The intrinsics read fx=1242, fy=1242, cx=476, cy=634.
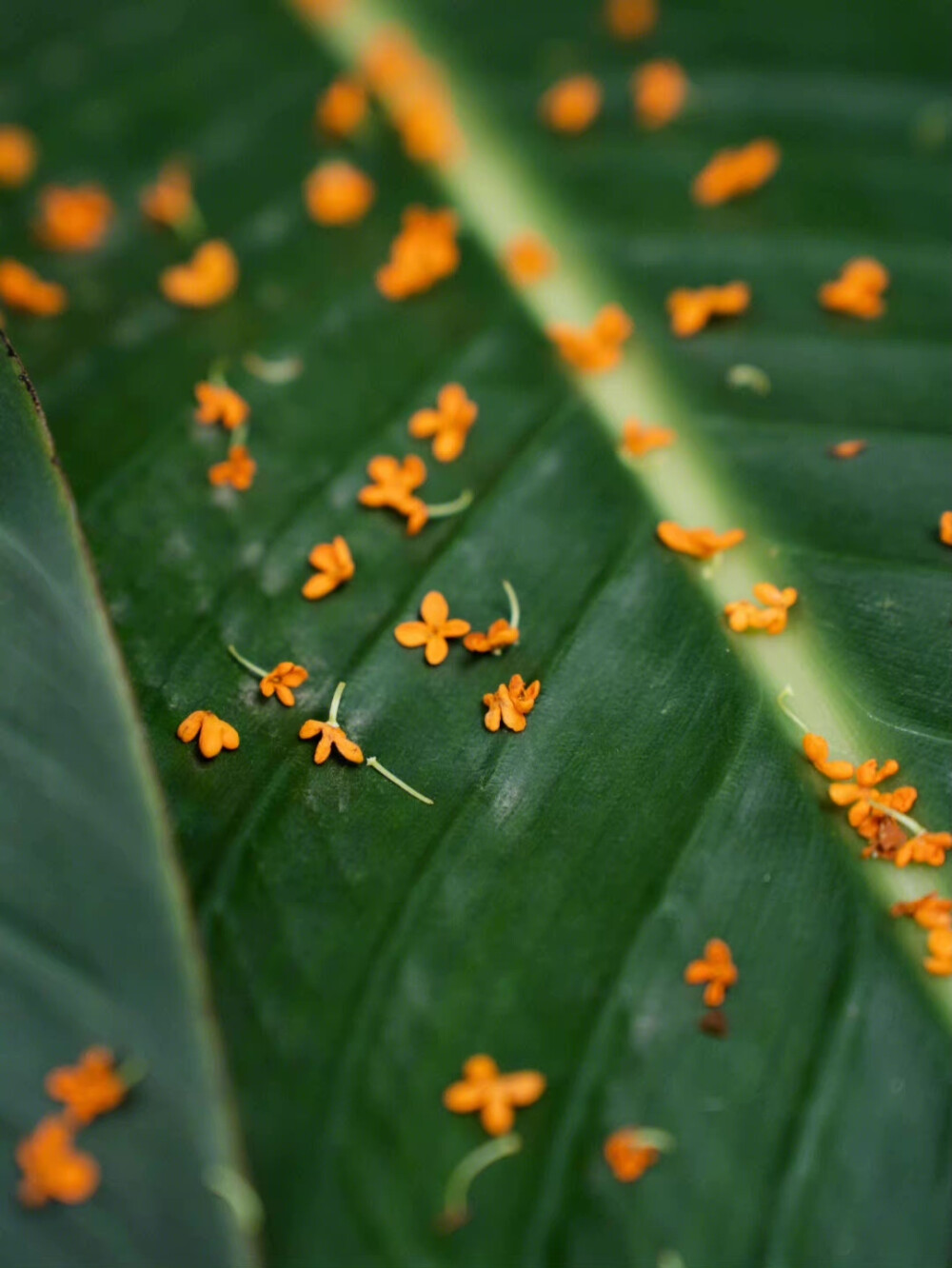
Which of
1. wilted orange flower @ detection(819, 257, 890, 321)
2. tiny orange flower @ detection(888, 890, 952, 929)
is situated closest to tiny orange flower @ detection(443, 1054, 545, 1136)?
tiny orange flower @ detection(888, 890, 952, 929)

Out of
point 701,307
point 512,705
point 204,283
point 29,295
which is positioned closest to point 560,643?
point 512,705

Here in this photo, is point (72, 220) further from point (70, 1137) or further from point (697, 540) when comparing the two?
point (70, 1137)

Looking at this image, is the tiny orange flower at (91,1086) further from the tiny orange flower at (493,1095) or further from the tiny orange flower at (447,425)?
the tiny orange flower at (447,425)

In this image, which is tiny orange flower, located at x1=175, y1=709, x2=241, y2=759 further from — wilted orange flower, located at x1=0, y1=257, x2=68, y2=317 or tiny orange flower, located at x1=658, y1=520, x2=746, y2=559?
wilted orange flower, located at x1=0, y1=257, x2=68, y2=317

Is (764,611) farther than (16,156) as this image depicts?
No

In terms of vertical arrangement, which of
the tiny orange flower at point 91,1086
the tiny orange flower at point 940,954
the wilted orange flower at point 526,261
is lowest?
the tiny orange flower at point 91,1086

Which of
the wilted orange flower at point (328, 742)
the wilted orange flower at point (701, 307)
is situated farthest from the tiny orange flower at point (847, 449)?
the wilted orange flower at point (328, 742)
